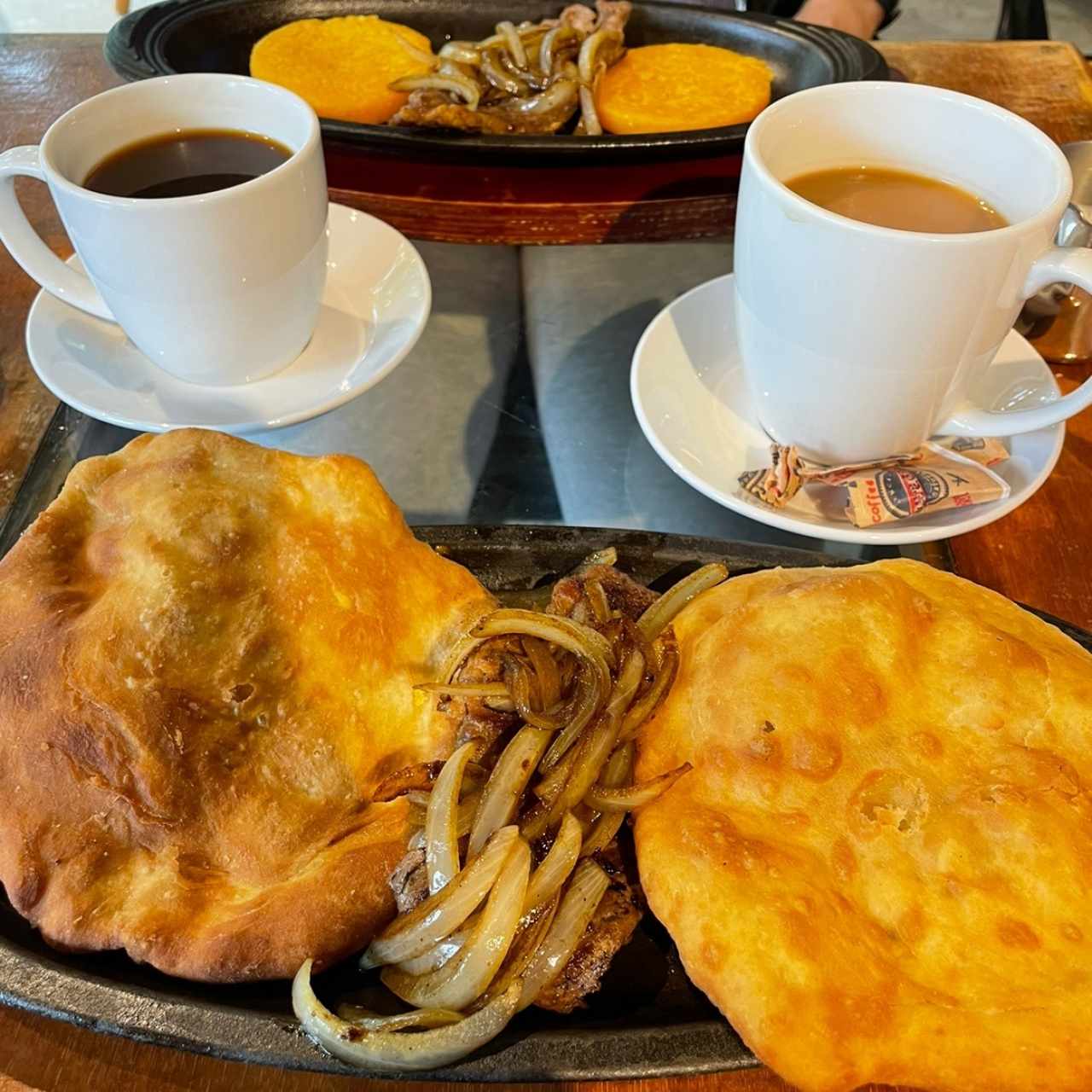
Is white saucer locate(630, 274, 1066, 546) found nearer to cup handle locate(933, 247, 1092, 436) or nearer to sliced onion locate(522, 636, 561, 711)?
cup handle locate(933, 247, 1092, 436)

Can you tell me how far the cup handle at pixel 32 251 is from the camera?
152 cm

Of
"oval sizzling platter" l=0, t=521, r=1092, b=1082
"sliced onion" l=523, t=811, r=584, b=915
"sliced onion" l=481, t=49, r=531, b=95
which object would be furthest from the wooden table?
"sliced onion" l=481, t=49, r=531, b=95

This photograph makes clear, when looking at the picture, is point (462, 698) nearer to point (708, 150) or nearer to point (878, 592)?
point (878, 592)

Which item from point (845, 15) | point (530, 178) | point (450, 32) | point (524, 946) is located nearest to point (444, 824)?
point (524, 946)

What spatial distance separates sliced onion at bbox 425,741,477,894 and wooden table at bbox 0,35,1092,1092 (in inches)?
9.4

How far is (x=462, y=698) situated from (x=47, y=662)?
44 cm

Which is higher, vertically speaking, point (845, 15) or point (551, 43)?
point (551, 43)

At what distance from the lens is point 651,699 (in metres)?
1.04

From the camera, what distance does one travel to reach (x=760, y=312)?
145cm

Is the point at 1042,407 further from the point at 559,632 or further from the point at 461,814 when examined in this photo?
the point at 461,814

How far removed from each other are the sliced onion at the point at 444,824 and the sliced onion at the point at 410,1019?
11 cm

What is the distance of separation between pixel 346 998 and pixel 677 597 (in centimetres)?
58

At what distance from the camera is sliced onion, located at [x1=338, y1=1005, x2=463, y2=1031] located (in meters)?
0.87

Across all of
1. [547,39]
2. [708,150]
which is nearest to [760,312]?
[708,150]
